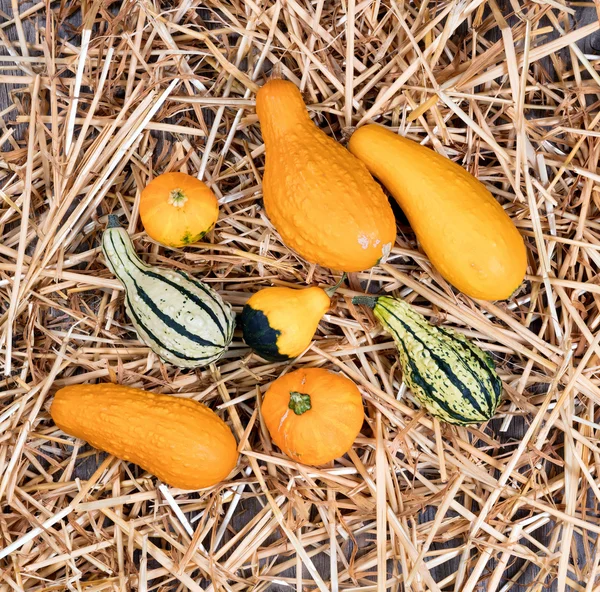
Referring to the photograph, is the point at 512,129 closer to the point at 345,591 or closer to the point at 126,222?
the point at 126,222

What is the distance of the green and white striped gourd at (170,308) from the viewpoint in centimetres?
218

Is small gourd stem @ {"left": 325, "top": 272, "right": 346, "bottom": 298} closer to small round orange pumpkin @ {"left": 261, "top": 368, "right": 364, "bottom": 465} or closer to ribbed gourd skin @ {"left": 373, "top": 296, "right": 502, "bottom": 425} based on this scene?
ribbed gourd skin @ {"left": 373, "top": 296, "right": 502, "bottom": 425}

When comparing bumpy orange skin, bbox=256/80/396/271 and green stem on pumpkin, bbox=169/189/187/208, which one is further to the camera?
green stem on pumpkin, bbox=169/189/187/208

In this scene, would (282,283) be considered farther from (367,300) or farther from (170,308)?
(170,308)

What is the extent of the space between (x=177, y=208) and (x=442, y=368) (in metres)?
1.16

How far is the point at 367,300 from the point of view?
236 centimetres

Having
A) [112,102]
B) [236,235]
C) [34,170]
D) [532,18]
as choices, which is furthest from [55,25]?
[532,18]

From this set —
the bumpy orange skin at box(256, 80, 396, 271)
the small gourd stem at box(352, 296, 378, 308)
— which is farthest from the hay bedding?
the bumpy orange skin at box(256, 80, 396, 271)

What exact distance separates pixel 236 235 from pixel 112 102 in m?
0.75

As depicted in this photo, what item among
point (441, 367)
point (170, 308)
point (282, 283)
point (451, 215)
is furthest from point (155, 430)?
point (451, 215)

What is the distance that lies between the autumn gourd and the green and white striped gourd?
0.11 m

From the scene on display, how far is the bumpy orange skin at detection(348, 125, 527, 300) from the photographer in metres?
2.11

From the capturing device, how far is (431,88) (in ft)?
7.70

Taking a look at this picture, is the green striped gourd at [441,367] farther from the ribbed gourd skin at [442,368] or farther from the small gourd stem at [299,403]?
the small gourd stem at [299,403]
